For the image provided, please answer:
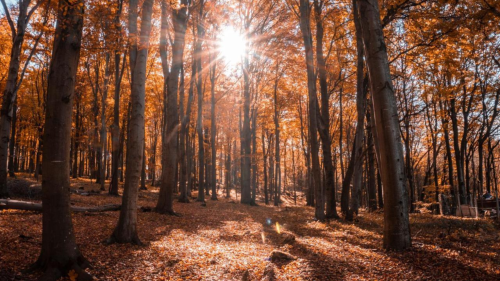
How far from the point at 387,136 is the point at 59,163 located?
20.5 ft

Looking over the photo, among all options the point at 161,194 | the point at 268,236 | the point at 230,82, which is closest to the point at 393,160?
the point at 268,236

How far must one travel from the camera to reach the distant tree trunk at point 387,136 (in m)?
5.87

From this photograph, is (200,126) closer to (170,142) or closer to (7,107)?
(170,142)

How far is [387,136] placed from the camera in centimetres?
601

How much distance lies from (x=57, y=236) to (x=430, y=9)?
1199 cm

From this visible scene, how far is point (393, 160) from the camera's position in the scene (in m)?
5.93

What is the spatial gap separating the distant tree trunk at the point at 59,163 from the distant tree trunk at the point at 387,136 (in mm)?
5843

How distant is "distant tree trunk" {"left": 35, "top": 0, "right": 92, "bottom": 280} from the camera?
13.8 ft

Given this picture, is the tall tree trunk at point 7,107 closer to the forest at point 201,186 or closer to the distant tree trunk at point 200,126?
the forest at point 201,186

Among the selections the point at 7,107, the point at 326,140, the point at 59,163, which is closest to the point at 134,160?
the point at 59,163

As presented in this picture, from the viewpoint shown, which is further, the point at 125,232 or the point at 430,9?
the point at 430,9

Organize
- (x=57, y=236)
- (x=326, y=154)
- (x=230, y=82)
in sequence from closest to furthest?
(x=57, y=236) → (x=326, y=154) → (x=230, y=82)

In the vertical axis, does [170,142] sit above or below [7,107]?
below

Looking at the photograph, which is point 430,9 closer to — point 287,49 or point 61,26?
point 287,49
